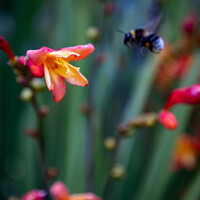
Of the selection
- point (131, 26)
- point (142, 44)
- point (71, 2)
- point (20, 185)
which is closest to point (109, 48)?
point (131, 26)

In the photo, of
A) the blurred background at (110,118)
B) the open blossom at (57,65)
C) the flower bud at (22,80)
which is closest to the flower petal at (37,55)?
the open blossom at (57,65)

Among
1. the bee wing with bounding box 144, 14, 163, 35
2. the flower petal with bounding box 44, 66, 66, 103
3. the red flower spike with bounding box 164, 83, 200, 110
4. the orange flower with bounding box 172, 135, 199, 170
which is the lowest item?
the orange flower with bounding box 172, 135, 199, 170

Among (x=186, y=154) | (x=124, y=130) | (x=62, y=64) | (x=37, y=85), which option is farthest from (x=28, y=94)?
(x=186, y=154)

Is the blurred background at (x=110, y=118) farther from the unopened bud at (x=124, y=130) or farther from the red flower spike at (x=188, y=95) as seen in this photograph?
the red flower spike at (x=188, y=95)

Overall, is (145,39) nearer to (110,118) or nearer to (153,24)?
(153,24)

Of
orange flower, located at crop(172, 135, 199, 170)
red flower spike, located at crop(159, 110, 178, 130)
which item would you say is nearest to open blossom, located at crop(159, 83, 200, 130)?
red flower spike, located at crop(159, 110, 178, 130)

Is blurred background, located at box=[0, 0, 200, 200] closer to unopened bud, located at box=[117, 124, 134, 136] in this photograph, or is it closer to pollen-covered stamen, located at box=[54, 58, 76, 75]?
unopened bud, located at box=[117, 124, 134, 136]
